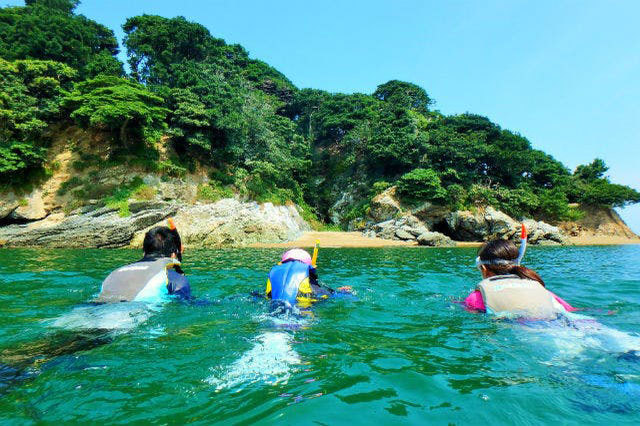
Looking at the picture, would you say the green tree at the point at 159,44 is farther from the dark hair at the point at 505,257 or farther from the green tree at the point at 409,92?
the dark hair at the point at 505,257

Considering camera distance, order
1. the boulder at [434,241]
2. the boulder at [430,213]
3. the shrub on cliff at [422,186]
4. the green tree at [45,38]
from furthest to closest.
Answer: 1. the boulder at [430,213]
2. the shrub on cliff at [422,186]
3. the green tree at [45,38]
4. the boulder at [434,241]

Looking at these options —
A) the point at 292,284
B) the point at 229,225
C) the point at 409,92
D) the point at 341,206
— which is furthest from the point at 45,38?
the point at 409,92

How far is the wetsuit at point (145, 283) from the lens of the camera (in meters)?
4.33

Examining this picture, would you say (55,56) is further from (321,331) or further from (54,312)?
(321,331)

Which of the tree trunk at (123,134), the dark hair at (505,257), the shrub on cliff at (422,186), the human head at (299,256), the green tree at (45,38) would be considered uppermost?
the green tree at (45,38)

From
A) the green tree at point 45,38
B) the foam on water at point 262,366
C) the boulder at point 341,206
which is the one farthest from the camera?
the boulder at point 341,206

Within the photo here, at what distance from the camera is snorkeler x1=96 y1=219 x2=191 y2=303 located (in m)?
4.34

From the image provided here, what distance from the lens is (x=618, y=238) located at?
32062mm

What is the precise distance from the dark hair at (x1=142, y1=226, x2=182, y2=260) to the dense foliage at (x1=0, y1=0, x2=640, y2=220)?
18.9m

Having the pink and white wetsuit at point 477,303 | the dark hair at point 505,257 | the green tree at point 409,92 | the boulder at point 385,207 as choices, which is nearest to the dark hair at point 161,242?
the pink and white wetsuit at point 477,303

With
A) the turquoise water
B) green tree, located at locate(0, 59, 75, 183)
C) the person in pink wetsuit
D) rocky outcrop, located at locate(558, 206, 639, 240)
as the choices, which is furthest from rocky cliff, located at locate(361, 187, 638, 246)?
green tree, located at locate(0, 59, 75, 183)

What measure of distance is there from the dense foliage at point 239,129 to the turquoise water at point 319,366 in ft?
66.4

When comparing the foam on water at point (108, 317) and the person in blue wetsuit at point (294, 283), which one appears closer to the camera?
the foam on water at point (108, 317)

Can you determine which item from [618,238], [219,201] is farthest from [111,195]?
[618,238]
